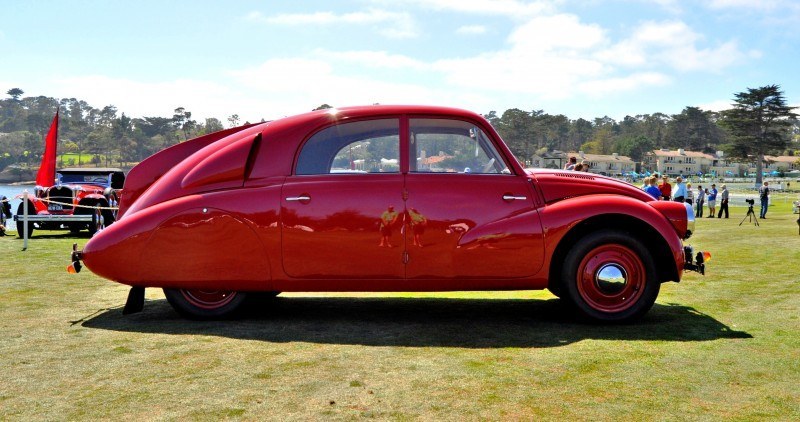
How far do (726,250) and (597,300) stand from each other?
8.20 m

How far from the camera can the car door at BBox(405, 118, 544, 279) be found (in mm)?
5875

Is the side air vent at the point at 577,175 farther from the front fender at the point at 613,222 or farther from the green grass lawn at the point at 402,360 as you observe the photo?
the green grass lawn at the point at 402,360

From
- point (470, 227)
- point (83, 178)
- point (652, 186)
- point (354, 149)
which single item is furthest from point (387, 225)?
point (83, 178)

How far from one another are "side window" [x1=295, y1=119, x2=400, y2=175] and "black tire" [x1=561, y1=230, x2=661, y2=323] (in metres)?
1.75

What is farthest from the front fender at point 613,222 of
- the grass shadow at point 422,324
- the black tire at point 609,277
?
the grass shadow at point 422,324

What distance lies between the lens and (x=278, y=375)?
4336 mm

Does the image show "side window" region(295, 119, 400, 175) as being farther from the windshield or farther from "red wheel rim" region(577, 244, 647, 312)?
the windshield

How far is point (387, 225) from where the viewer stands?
587cm

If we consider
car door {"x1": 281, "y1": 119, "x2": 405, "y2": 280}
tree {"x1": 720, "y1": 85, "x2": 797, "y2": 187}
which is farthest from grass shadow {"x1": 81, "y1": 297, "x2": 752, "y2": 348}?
tree {"x1": 720, "y1": 85, "x2": 797, "y2": 187}

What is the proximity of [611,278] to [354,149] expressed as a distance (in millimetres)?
2482

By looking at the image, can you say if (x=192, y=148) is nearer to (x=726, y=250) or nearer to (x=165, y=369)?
(x=165, y=369)

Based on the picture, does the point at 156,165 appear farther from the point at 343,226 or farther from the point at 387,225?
the point at 387,225

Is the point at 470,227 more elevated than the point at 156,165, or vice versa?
the point at 156,165

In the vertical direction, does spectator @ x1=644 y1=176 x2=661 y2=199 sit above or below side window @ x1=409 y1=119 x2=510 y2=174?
below
